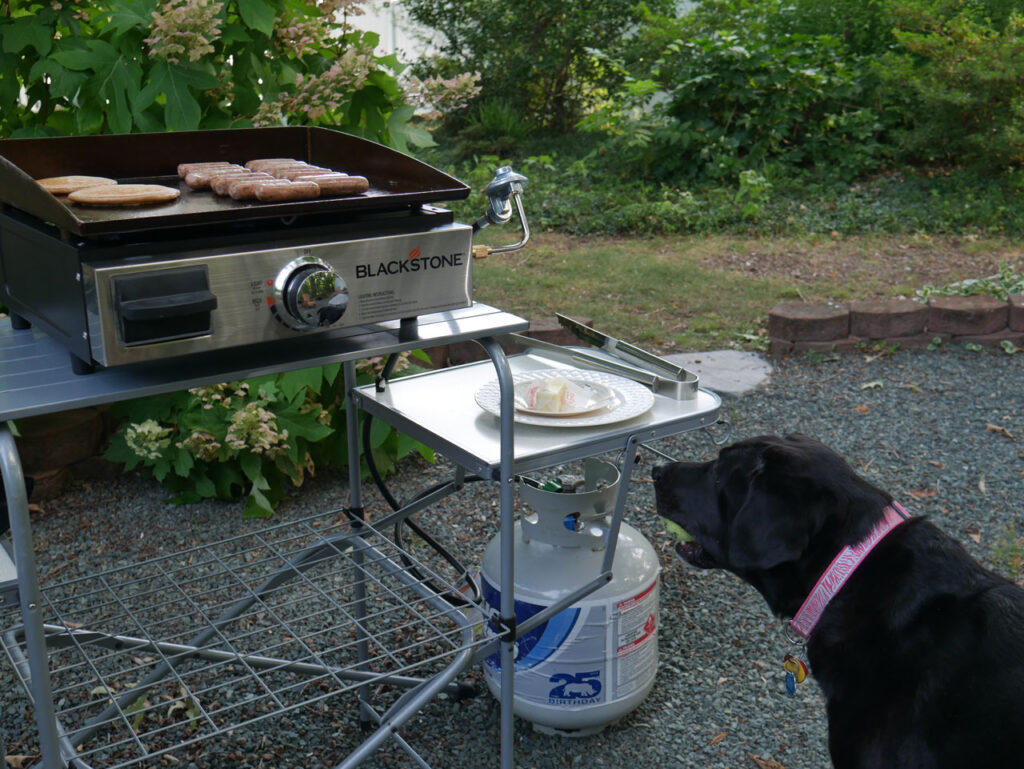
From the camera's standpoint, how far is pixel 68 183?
167 centimetres

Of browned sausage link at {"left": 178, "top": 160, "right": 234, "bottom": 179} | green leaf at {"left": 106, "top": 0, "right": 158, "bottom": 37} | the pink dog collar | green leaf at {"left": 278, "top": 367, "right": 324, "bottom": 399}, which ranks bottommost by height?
green leaf at {"left": 278, "top": 367, "right": 324, "bottom": 399}

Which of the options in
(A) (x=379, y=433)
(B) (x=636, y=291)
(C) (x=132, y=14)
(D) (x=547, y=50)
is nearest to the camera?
(C) (x=132, y=14)

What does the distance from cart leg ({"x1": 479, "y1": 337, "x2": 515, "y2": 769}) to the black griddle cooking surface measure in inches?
12.3

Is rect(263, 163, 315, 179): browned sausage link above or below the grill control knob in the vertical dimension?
above

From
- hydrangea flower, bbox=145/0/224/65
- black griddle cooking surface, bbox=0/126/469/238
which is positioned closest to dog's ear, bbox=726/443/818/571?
black griddle cooking surface, bbox=0/126/469/238

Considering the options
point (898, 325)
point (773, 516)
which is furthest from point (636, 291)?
point (773, 516)

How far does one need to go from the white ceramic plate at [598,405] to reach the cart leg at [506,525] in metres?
0.12

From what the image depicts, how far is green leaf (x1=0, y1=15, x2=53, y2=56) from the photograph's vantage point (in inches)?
114

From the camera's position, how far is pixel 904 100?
8.61 meters

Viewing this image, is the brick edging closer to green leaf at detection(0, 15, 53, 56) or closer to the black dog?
the black dog

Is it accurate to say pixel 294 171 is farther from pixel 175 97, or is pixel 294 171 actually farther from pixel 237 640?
pixel 237 640

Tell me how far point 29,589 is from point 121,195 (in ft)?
2.03

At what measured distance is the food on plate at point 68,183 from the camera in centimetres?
163

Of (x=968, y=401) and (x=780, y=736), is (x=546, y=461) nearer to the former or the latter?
(x=780, y=736)
